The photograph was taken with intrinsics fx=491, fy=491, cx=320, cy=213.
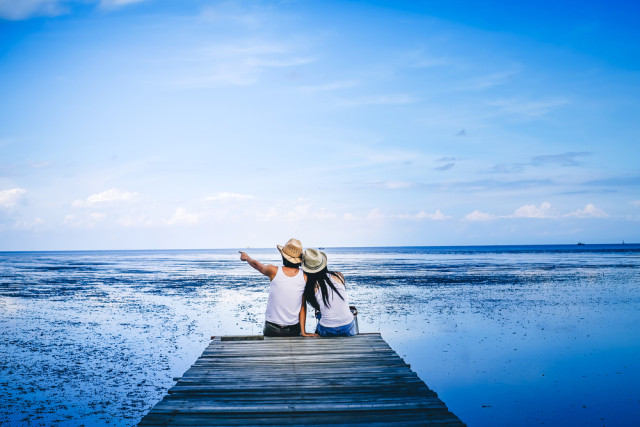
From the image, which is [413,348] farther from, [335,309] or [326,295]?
[326,295]

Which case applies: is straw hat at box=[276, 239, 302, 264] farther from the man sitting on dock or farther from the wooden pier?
the wooden pier

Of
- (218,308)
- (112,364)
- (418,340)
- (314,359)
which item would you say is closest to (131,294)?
(218,308)

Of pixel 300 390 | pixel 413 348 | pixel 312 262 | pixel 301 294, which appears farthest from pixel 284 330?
pixel 413 348

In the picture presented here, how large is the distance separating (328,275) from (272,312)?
1378 millimetres

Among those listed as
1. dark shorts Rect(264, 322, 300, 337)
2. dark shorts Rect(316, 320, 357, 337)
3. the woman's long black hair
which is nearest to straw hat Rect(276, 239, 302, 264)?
the woman's long black hair

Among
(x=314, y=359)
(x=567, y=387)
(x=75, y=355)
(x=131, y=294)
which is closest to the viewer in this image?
(x=314, y=359)

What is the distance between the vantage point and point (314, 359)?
821cm

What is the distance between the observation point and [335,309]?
9867mm

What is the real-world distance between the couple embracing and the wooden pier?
0.68 metres

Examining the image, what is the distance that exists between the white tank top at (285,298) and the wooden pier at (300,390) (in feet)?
2.25

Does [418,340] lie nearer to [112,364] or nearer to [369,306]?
[369,306]

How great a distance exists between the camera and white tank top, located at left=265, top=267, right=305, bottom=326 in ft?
31.3

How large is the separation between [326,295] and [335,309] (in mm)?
517

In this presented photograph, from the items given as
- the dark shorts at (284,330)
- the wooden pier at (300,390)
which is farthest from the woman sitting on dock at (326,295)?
the wooden pier at (300,390)
